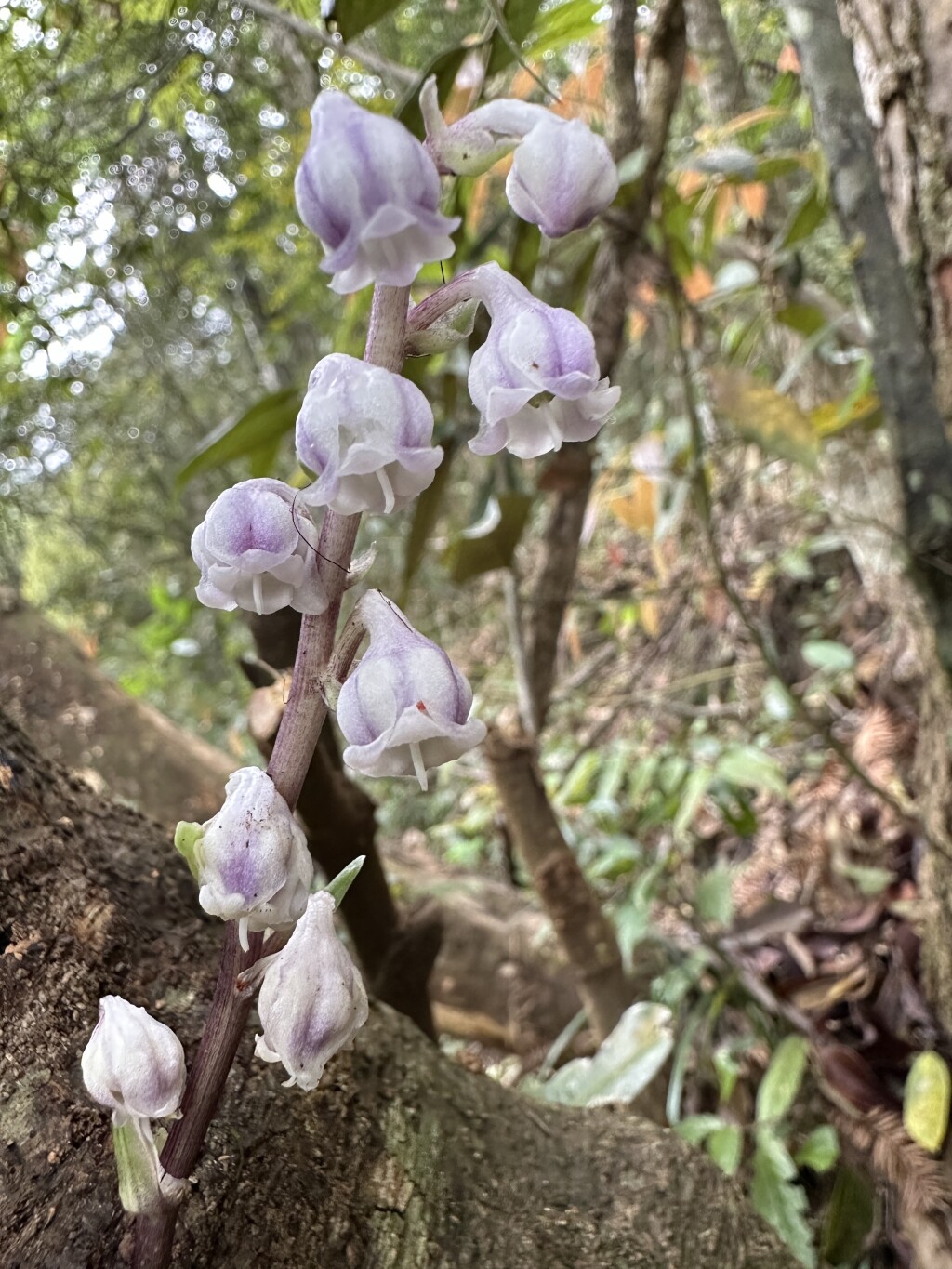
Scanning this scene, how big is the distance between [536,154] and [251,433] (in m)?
0.86

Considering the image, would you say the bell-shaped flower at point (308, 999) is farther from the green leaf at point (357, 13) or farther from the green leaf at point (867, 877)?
the green leaf at point (867, 877)

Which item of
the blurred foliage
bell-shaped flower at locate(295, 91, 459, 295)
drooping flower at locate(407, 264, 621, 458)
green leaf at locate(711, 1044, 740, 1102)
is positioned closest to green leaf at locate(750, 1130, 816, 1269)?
the blurred foliage

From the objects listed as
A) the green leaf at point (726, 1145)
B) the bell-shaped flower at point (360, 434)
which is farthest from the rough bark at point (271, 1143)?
the green leaf at point (726, 1145)

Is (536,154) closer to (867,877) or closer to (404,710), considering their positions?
(404,710)

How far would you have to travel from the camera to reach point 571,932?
122 cm

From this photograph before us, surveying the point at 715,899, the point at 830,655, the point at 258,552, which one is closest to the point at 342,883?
the point at 258,552

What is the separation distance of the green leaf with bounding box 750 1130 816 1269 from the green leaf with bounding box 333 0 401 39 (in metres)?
1.36

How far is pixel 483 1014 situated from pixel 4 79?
1.61 metres

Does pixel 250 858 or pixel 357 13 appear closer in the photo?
pixel 250 858

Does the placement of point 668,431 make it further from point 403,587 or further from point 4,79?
point 4,79

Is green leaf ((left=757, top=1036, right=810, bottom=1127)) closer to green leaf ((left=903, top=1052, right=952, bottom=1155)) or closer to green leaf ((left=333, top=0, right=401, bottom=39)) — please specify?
green leaf ((left=903, top=1052, right=952, bottom=1155))

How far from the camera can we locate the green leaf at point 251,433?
3.83ft

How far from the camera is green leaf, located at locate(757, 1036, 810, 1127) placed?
1267mm

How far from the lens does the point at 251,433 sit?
121 centimetres
